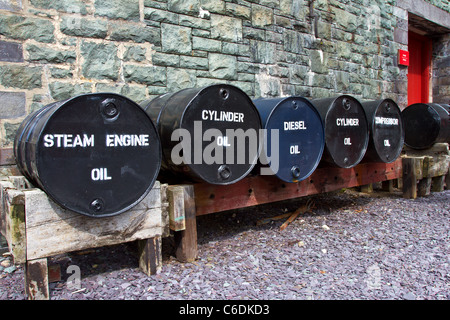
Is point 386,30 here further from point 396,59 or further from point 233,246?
point 233,246

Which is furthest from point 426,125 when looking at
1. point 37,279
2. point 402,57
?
point 37,279

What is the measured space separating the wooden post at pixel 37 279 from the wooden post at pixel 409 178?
13.7 ft

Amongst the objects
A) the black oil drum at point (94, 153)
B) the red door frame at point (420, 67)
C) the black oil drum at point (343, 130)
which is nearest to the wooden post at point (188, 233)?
the black oil drum at point (94, 153)

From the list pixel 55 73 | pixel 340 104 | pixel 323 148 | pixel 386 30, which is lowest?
pixel 323 148

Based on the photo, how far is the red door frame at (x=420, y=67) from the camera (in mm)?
8172

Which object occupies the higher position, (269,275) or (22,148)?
(22,148)

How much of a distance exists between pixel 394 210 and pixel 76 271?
3.28 m

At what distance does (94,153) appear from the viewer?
2.12 meters

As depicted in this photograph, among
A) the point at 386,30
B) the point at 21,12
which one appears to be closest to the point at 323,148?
the point at 21,12

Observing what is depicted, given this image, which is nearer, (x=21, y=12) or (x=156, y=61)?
(x=21, y=12)

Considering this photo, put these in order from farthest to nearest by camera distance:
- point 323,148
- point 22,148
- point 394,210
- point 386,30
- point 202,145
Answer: point 386,30 < point 394,210 < point 323,148 < point 202,145 < point 22,148

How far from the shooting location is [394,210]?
13.3 ft

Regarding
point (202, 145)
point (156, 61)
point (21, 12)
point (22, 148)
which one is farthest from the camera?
point (156, 61)

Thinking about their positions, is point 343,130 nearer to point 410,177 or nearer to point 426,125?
point 410,177
